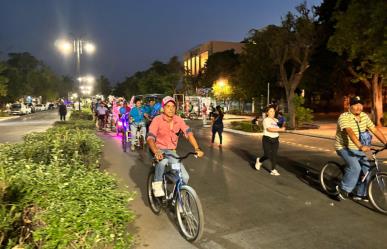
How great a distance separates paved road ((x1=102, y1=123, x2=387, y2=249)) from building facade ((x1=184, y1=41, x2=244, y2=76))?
6076cm

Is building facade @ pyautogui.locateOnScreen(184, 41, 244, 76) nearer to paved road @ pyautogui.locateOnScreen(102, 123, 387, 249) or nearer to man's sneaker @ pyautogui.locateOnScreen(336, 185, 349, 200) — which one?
paved road @ pyautogui.locateOnScreen(102, 123, 387, 249)

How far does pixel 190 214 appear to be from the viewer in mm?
5340

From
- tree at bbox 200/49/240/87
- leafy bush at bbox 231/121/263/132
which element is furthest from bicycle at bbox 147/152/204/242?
tree at bbox 200/49/240/87

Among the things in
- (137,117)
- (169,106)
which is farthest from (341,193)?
(137,117)

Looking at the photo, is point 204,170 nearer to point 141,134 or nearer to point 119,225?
point 141,134

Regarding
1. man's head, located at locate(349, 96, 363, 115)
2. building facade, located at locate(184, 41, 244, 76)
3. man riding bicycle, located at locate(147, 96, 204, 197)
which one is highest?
building facade, located at locate(184, 41, 244, 76)

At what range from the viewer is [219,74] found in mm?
55312

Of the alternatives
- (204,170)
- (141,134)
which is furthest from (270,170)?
(141,134)

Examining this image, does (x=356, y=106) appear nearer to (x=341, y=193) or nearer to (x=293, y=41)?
(x=341, y=193)

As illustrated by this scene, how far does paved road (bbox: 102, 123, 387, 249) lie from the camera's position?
207 inches

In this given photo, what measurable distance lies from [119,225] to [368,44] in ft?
53.5

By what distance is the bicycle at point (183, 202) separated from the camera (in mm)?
5102

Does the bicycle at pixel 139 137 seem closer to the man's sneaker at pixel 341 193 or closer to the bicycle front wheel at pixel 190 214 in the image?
the man's sneaker at pixel 341 193

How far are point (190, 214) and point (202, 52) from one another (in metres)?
83.5
